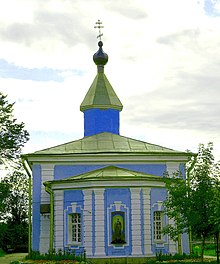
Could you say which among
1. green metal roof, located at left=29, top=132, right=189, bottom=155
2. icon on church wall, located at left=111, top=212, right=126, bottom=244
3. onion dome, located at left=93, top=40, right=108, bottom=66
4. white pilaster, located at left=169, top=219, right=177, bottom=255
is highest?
onion dome, located at left=93, top=40, right=108, bottom=66

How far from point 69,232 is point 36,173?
349 centimetres

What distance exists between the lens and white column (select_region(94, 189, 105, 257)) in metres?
19.5

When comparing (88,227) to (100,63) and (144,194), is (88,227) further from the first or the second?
(100,63)

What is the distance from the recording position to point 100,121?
25891mm

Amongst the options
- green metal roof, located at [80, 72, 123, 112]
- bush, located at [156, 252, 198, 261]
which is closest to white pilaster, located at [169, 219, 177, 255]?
bush, located at [156, 252, 198, 261]

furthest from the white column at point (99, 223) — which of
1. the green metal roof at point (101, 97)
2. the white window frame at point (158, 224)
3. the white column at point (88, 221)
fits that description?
the green metal roof at point (101, 97)

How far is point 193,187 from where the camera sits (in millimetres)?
16891

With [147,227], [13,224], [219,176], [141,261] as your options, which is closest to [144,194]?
[147,227]

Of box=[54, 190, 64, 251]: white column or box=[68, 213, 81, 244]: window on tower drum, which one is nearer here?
box=[68, 213, 81, 244]: window on tower drum

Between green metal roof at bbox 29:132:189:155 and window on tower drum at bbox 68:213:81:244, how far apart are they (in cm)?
331

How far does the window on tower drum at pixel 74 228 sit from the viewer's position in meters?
20.2

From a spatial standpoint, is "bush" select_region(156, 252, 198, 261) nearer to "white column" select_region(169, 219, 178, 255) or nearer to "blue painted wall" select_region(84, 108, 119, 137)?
"white column" select_region(169, 219, 178, 255)

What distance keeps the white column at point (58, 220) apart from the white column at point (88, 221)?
3.89 ft

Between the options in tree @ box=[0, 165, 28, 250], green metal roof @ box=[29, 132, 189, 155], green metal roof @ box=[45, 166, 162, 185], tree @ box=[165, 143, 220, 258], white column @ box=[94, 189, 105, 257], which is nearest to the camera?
tree @ box=[165, 143, 220, 258]
